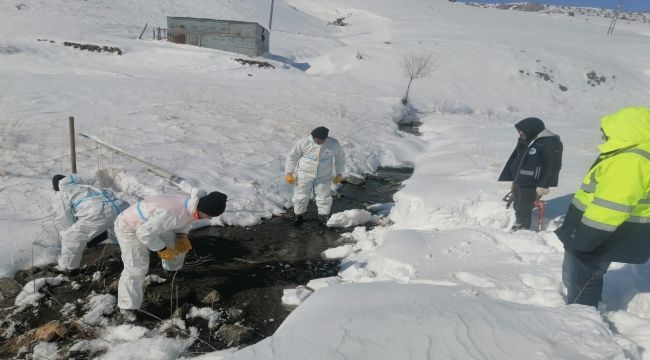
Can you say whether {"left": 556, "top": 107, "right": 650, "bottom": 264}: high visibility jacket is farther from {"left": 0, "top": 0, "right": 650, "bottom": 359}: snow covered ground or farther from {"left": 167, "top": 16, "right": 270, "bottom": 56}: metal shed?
{"left": 167, "top": 16, "right": 270, "bottom": 56}: metal shed

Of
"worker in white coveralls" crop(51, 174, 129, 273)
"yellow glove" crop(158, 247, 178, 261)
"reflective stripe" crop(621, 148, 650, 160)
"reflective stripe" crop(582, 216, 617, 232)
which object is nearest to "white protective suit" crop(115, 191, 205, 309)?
"yellow glove" crop(158, 247, 178, 261)

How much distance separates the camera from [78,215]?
4.24 m

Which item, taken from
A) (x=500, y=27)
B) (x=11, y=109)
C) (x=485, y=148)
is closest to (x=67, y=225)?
(x=11, y=109)

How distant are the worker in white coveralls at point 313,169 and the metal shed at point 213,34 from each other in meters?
22.1

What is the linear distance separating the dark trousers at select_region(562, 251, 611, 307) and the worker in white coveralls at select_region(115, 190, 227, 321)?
288 cm

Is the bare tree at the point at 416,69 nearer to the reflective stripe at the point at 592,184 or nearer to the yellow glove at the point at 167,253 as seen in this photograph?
the yellow glove at the point at 167,253

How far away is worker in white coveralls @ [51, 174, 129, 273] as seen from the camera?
4.23 meters

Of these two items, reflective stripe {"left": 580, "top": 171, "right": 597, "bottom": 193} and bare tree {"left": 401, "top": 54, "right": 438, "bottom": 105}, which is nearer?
reflective stripe {"left": 580, "top": 171, "right": 597, "bottom": 193}

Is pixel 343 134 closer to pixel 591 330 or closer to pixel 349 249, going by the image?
pixel 349 249

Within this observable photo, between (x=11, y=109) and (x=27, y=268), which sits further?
(x=11, y=109)

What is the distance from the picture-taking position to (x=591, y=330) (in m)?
2.58

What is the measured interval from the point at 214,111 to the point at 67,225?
297 inches

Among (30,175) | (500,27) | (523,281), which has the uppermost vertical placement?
(500,27)

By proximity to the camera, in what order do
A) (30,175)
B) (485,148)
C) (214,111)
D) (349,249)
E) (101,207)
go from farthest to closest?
(214,111) < (485,148) < (30,175) < (349,249) < (101,207)
